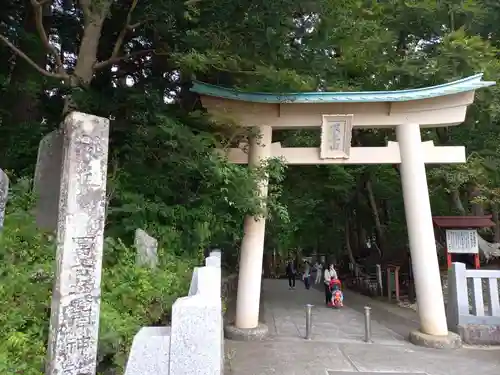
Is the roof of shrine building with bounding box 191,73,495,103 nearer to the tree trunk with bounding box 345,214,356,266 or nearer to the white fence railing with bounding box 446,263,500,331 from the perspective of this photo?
the white fence railing with bounding box 446,263,500,331

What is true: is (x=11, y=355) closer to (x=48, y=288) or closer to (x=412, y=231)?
(x=48, y=288)

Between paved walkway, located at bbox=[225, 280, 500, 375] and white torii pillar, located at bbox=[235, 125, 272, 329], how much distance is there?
66 cm

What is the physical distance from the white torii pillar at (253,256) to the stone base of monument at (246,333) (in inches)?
5.6

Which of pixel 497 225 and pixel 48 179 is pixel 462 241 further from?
pixel 48 179

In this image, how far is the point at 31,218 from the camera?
606cm

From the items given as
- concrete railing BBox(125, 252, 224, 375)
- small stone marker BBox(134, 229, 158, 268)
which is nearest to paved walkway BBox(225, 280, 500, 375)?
small stone marker BBox(134, 229, 158, 268)

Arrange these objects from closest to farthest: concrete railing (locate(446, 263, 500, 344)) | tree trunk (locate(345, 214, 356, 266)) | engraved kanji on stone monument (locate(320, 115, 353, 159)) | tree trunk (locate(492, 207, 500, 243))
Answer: concrete railing (locate(446, 263, 500, 344)), engraved kanji on stone monument (locate(320, 115, 353, 159)), tree trunk (locate(492, 207, 500, 243)), tree trunk (locate(345, 214, 356, 266))

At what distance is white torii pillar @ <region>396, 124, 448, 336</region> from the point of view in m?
8.08

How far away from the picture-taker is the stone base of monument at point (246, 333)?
7.92 m

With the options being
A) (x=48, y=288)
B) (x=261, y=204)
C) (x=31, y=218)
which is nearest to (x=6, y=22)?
(x=31, y=218)

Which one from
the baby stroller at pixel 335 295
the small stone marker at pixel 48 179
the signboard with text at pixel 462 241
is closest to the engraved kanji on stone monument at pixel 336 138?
the signboard with text at pixel 462 241

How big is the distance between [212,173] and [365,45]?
6500 mm

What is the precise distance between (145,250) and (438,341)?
Result: 5.73m

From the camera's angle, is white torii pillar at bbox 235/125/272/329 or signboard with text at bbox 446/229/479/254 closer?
white torii pillar at bbox 235/125/272/329
